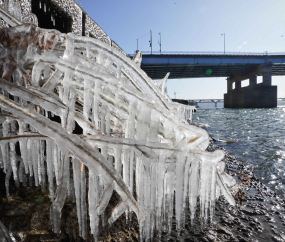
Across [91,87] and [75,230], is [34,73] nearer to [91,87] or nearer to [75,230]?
[91,87]

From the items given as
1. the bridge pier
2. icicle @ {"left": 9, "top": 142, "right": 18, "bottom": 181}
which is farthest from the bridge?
icicle @ {"left": 9, "top": 142, "right": 18, "bottom": 181}

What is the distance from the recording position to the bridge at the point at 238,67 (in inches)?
1177

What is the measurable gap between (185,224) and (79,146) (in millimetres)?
1130

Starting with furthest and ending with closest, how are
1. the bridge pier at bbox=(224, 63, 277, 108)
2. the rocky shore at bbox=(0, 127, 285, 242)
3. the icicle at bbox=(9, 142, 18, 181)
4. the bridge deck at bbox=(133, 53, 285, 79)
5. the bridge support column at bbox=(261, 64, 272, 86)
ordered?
1. the bridge pier at bbox=(224, 63, 277, 108)
2. the bridge support column at bbox=(261, 64, 272, 86)
3. the bridge deck at bbox=(133, 53, 285, 79)
4. the icicle at bbox=(9, 142, 18, 181)
5. the rocky shore at bbox=(0, 127, 285, 242)

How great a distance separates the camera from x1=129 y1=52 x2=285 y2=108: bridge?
29.9 metres

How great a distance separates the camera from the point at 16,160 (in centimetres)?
177

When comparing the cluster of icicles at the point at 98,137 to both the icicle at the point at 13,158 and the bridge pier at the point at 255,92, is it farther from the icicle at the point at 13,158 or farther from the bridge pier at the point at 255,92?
the bridge pier at the point at 255,92

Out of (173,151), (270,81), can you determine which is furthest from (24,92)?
(270,81)

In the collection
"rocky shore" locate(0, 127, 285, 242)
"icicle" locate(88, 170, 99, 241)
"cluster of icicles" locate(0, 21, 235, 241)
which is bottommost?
"rocky shore" locate(0, 127, 285, 242)

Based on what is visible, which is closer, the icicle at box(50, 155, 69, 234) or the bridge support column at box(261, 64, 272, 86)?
the icicle at box(50, 155, 69, 234)

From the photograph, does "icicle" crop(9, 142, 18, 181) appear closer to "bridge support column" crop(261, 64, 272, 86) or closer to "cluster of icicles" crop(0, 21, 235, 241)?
"cluster of icicles" crop(0, 21, 235, 241)

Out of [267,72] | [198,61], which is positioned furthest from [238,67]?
[198,61]

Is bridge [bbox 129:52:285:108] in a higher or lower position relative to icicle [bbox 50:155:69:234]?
higher

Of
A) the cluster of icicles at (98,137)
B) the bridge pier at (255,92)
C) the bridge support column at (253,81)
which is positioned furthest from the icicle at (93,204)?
the bridge support column at (253,81)
